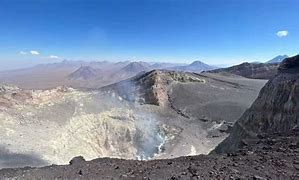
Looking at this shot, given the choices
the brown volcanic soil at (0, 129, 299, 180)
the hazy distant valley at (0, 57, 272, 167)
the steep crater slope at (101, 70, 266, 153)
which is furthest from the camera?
the steep crater slope at (101, 70, 266, 153)

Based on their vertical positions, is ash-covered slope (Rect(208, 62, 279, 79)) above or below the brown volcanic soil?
below

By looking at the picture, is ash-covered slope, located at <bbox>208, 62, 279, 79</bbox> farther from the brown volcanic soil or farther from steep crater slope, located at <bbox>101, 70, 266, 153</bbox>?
the brown volcanic soil

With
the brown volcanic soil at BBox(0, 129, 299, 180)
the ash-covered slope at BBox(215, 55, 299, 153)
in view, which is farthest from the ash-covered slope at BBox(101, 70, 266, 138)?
the brown volcanic soil at BBox(0, 129, 299, 180)

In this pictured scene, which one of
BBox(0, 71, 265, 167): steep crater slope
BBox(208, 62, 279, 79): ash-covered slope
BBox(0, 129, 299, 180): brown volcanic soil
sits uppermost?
BBox(0, 129, 299, 180): brown volcanic soil

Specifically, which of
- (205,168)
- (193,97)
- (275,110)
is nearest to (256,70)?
(193,97)

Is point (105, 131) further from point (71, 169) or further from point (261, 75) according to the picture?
point (261, 75)

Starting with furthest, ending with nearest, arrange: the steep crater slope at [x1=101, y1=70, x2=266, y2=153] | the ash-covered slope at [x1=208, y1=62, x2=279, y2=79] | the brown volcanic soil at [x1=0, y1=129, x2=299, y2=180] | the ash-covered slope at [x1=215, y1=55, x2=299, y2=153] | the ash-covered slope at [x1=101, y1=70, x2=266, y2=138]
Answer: the ash-covered slope at [x1=208, y1=62, x2=279, y2=79]
the ash-covered slope at [x1=101, y1=70, x2=266, y2=138]
the steep crater slope at [x1=101, y1=70, x2=266, y2=153]
the ash-covered slope at [x1=215, y1=55, x2=299, y2=153]
the brown volcanic soil at [x1=0, y1=129, x2=299, y2=180]

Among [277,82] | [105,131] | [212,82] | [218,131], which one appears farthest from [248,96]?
[277,82]
